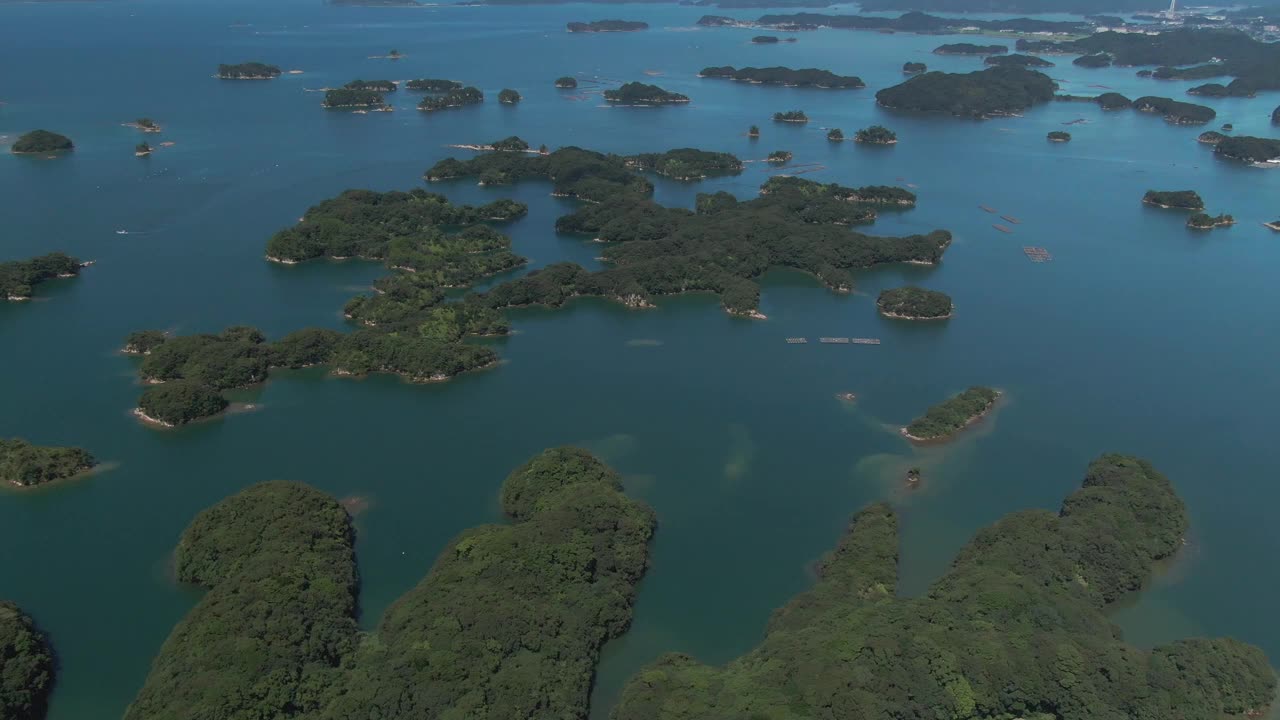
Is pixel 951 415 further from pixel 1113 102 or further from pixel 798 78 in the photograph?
pixel 798 78

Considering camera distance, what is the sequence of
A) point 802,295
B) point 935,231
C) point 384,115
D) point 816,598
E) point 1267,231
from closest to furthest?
point 816,598 → point 802,295 → point 935,231 → point 1267,231 → point 384,115

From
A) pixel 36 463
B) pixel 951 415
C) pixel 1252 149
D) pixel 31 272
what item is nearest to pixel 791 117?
pixel 1252 149

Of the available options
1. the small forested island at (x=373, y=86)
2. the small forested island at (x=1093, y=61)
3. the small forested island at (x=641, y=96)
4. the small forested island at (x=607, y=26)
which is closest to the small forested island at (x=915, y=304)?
the small forested island at (x=641, y=96)

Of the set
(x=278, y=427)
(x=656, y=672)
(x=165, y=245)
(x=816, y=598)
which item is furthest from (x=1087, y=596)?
(x=165, y=245)

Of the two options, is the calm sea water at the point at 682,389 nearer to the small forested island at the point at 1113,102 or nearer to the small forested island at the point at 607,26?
the small forested island at the point at 1113,102

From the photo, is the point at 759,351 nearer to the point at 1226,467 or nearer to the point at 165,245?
the point at 1226,467
